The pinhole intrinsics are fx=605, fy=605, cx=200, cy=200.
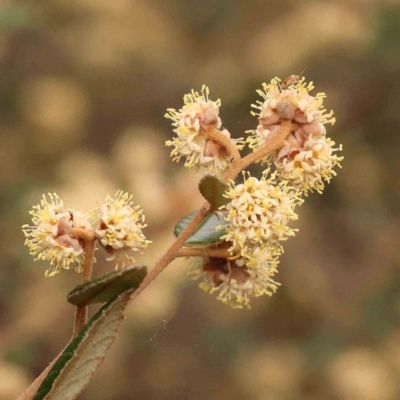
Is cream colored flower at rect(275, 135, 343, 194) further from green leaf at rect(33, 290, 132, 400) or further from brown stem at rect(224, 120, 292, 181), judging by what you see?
green leaf at rect(33, 290, 132, 400)

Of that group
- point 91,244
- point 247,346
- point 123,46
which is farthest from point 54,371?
point 123,46

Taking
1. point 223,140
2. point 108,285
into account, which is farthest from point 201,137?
point 108,285

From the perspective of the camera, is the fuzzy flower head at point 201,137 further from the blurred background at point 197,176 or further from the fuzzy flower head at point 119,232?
the blurred background at point 197,176

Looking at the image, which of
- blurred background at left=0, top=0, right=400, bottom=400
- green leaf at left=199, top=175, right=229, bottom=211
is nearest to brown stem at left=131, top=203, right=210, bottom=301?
green leaf at left=199, top=175, right=229, bottom=211

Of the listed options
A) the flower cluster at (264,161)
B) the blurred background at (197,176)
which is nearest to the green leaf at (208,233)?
A: the flower cluster at (264,161)

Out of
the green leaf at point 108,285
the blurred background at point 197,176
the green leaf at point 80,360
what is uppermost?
the blurred background at point 197,176

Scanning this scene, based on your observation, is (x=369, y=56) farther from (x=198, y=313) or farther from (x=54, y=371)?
(x=54, y=371)

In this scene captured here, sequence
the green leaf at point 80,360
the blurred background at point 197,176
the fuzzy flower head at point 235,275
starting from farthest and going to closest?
the blurred background at point 197,176, the fuzzy flower head at point 235,275, the green leaf at point 80,360
